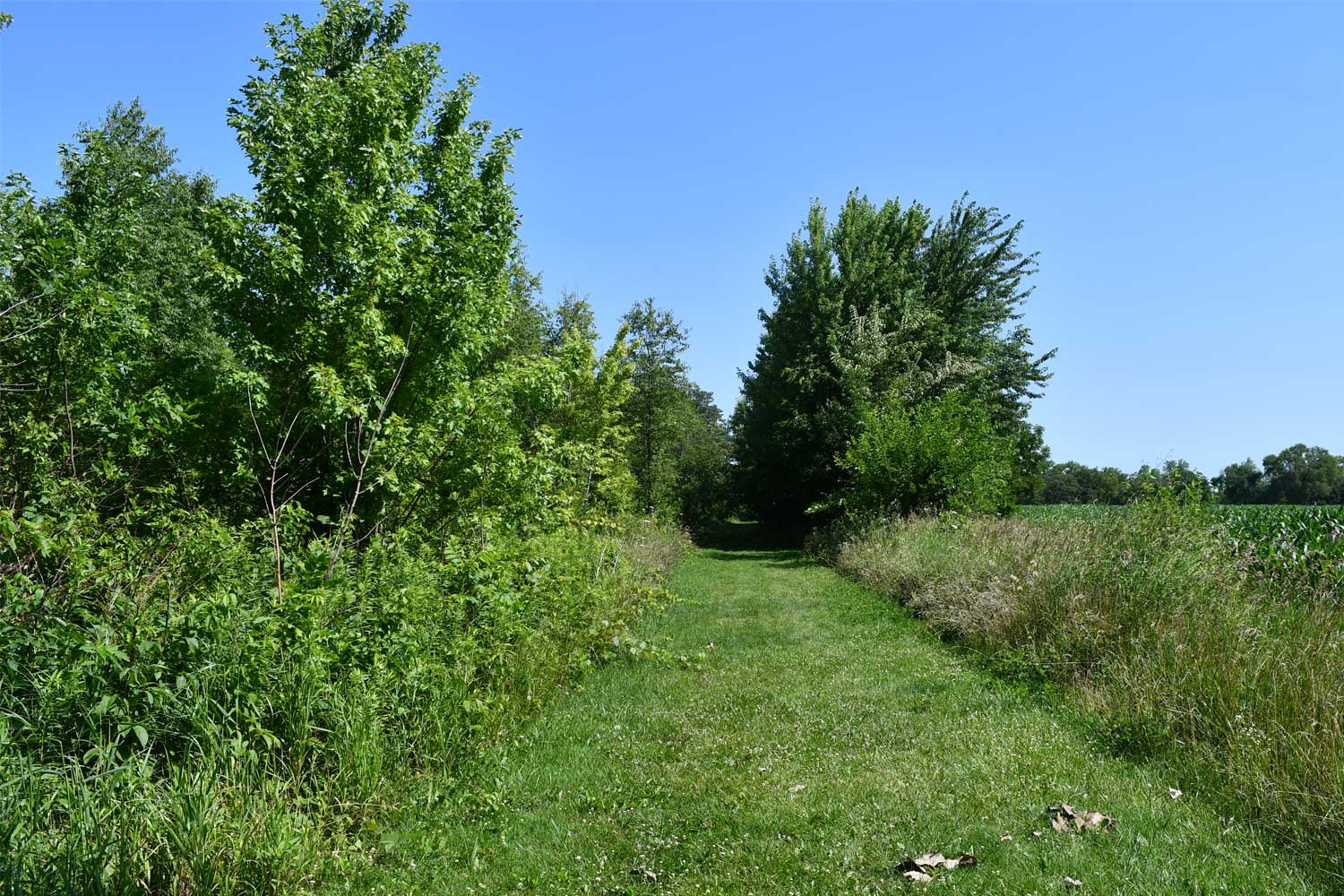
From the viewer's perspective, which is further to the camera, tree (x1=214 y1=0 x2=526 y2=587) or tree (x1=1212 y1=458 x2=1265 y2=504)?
tree (x1=1212 y1=458 x2=1265 y2=504)

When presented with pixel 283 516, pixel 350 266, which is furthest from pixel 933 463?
pixel 283 516

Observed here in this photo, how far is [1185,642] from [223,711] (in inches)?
270

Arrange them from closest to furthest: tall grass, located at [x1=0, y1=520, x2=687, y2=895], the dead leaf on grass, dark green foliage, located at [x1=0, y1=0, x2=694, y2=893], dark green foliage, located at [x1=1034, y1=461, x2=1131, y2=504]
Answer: tall grass, located at [x1=0, y1=520, x2=687, y2=895] < dark green foliage, located at [x1=0, y1=0, x2=694, y2=893] < the dead leaf on grass < dark green foliage, located at [x1=1034, y1=461, x2=1131, y2=504]

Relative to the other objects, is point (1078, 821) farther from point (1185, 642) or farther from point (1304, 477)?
point (1304, 477)

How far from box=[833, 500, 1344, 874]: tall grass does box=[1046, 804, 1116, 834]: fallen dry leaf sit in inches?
→ 30.1

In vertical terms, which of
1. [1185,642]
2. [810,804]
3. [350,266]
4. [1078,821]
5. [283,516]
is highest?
[350,266]

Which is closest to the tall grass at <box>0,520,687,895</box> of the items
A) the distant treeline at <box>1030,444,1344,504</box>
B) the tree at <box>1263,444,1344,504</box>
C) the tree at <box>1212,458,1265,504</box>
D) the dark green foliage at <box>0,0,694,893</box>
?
the dark green foliage at <box>0,0,694,893</box>

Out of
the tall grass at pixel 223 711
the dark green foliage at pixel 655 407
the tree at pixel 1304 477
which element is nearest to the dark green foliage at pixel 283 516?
the tall grass at pixel 223 711

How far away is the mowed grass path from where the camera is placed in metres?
3.55

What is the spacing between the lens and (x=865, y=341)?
78.6 ft

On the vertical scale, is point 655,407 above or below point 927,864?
above

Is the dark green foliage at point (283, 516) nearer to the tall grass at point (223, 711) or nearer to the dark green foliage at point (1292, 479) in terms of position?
the tall grass at point (223, 711)

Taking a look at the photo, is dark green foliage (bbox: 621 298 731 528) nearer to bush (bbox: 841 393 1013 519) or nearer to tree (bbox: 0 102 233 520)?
bush (bbox: 841 393 1013 519)

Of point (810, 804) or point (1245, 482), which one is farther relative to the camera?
point (1245, 482)
